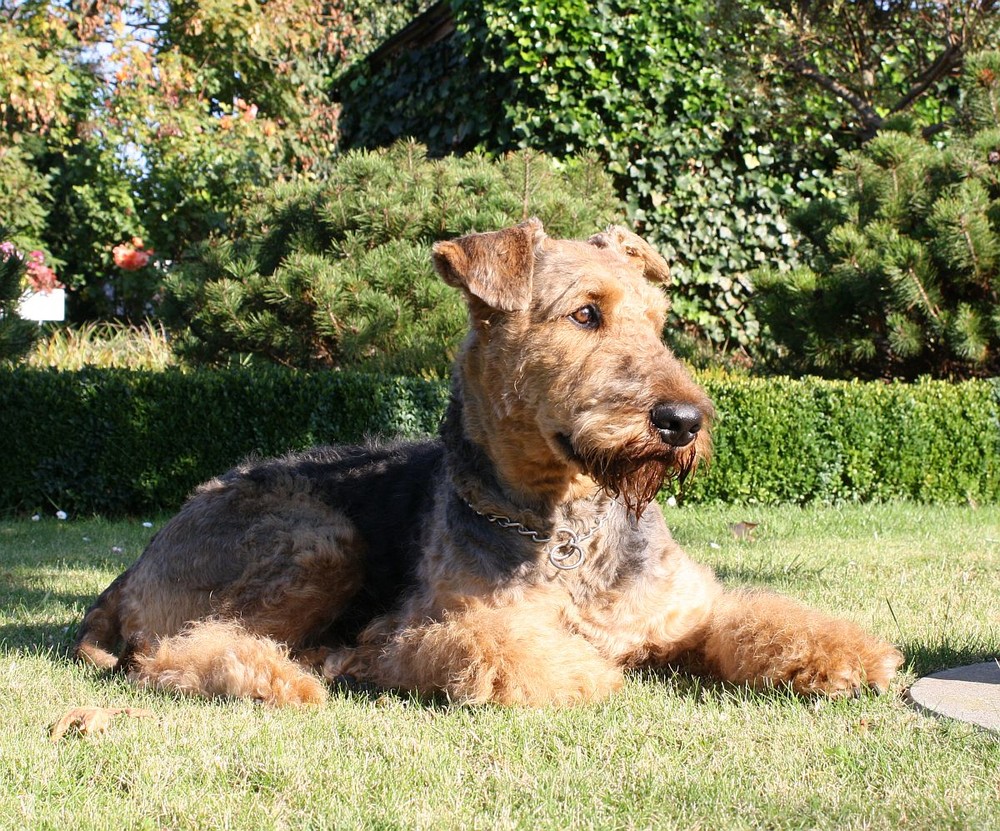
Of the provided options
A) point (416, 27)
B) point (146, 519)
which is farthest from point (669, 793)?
point (416, 27)

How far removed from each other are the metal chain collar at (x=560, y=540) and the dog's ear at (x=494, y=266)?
762mm

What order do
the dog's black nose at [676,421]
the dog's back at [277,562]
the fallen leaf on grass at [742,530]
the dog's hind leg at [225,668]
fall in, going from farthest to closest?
the fallen leaf on grass at [742,530] < the dog's back at [277,562] < the dog's hind leg at [225,668] < the dog's black nose at [676,421]

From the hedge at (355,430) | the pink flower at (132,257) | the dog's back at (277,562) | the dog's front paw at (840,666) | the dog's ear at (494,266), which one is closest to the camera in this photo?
the dog's front paw at (840,666)

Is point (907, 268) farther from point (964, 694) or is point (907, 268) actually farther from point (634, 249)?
point (964, 694)

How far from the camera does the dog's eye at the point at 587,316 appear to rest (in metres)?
3.54

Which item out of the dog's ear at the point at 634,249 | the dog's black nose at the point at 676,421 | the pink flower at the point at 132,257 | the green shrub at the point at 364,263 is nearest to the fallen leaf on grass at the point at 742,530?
the dog's ear at the point at 634,249

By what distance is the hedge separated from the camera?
8062 millimetres

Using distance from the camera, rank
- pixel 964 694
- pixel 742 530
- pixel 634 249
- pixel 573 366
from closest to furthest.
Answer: pixel 964 694 < pixel 573 366 < pixel 634 249 < pixel 742 530

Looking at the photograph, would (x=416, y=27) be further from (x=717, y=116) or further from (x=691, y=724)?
(x=691, y=724)

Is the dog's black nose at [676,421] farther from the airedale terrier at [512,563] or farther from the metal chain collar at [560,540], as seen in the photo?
the metal chain collar at [560,540]

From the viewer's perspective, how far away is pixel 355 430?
802cm

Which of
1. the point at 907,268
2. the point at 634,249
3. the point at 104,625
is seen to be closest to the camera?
the point at 104,625

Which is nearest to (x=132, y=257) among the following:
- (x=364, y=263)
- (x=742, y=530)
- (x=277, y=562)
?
(x=364, y=263)

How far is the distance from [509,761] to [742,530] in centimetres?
459
